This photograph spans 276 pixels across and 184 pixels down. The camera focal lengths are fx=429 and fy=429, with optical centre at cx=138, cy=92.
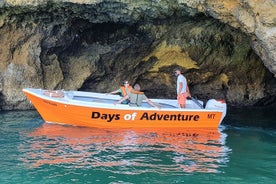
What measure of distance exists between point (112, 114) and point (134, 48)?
4301 mm

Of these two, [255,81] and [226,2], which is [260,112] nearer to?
[255,81]

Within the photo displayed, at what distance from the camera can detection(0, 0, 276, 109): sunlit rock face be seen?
11.9 meters

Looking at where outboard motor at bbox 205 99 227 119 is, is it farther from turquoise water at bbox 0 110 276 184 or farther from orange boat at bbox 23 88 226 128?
turquoise water at bbox 0 110 276 184

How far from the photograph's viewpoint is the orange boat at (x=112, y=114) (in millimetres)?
11609

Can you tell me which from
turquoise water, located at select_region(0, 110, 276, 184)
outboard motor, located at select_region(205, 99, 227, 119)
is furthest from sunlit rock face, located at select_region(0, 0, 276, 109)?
turquoise water, located at select_region(0, 110, 276, 184)

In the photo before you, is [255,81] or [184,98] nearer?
[184,98]

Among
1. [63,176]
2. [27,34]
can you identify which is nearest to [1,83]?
[27,34]

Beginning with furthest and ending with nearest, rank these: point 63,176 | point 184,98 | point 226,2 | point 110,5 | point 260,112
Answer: point 260,112 → point 184,98 → point 110,5 → point 226,2 → point 63,176

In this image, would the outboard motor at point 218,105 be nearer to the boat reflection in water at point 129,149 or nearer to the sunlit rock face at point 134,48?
the boat reflection in water at point 129,149

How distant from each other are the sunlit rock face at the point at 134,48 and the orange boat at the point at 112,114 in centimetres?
234

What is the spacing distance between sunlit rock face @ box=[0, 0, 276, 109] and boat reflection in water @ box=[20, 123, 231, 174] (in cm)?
295

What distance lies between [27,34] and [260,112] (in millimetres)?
9165

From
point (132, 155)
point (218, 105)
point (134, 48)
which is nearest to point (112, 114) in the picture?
point (132, 155)

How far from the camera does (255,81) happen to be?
17203mm
